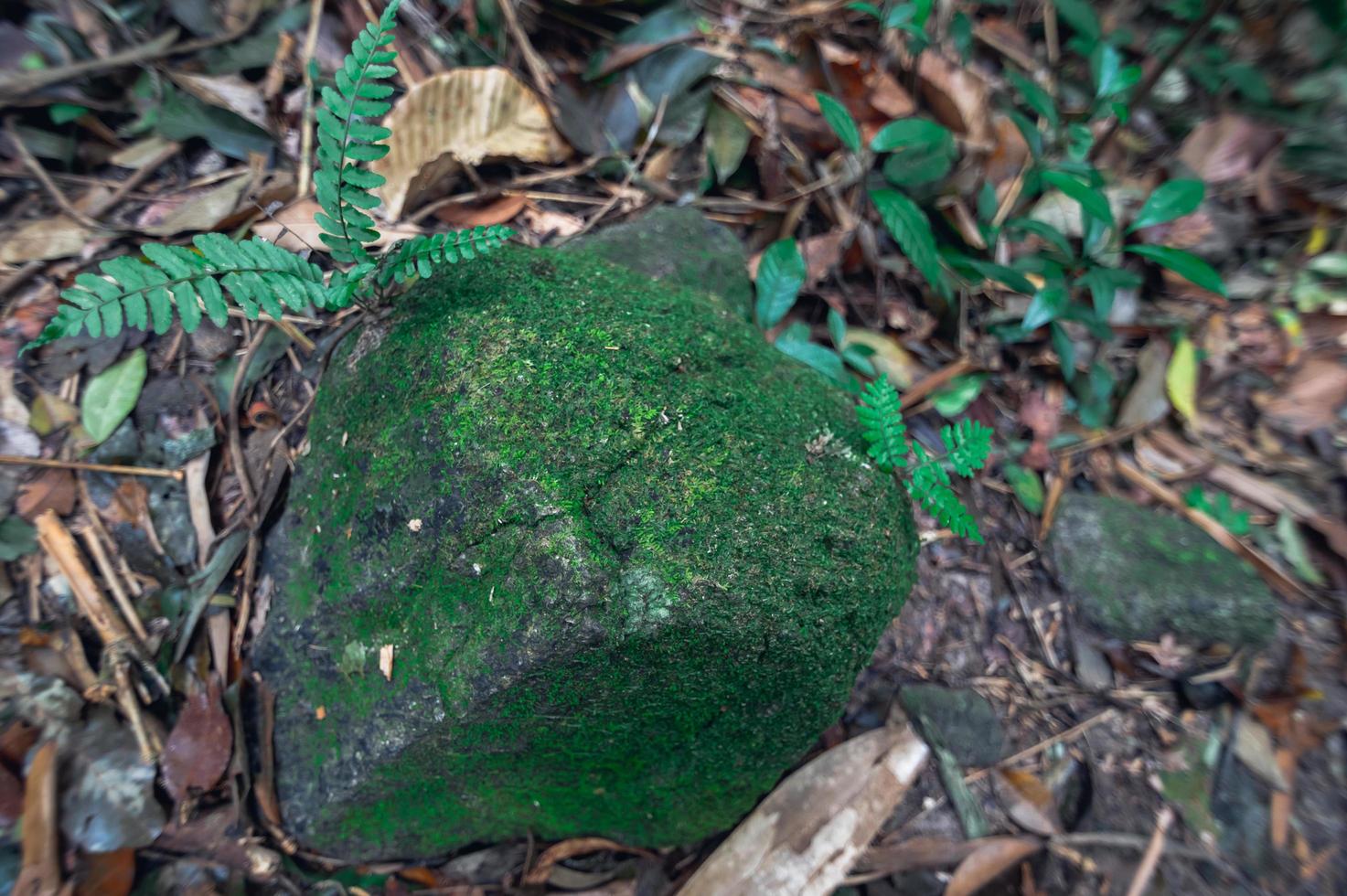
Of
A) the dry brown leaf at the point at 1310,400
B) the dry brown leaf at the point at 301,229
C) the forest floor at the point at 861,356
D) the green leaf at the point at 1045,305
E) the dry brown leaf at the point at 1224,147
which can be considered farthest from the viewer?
the dry brown leaf at the point at 1224,147

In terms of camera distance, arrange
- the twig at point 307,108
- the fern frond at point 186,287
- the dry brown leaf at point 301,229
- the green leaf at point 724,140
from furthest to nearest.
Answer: the green leaf at point 724,140
the twig at point 307,108
the dry brown leaf at point 301,229
the fern frond at point 186,287

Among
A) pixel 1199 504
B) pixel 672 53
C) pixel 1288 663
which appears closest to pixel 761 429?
pixel 672 53

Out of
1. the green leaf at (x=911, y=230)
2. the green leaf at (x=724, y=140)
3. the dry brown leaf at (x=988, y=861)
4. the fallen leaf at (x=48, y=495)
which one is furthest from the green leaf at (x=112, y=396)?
the dry brown leaf at (x=988, y=861)

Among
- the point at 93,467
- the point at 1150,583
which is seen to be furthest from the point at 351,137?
the point at 1150,583

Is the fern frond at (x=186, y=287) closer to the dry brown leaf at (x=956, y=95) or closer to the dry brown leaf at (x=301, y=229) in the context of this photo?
the dry brown leaf at (x=301, y=229)

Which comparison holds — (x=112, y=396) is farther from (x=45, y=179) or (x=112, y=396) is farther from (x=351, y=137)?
(x=351, y=137)

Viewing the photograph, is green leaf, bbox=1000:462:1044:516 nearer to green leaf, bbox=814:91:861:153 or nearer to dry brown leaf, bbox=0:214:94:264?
green leaf, bbox=814:91:861:153

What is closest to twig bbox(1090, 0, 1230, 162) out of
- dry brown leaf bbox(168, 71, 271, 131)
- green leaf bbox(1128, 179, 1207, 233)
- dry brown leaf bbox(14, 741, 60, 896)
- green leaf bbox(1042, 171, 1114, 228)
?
green leaf bbox(1128, 179, 1207, 233)
